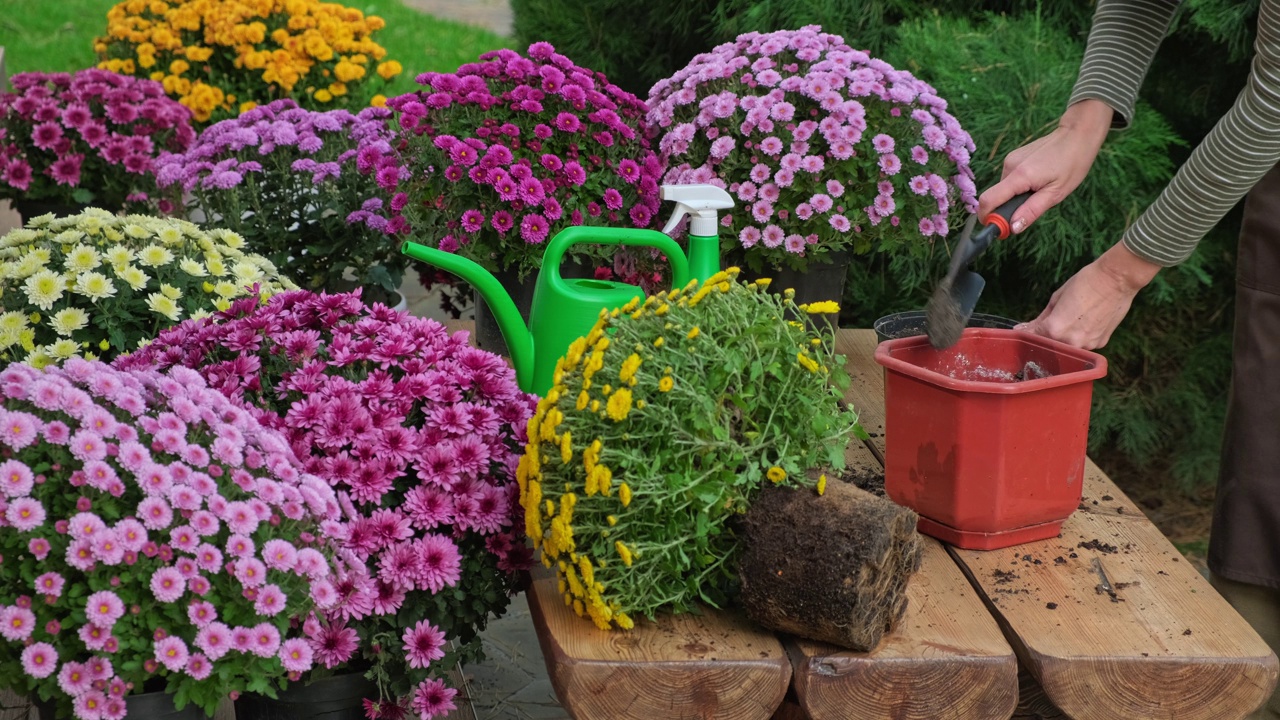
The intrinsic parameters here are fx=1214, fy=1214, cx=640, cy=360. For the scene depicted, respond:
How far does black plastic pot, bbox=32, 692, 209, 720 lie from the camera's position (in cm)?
129

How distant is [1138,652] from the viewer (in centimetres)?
129

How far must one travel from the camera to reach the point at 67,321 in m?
1.92

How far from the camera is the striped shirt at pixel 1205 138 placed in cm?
151

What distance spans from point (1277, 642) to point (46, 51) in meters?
7.26

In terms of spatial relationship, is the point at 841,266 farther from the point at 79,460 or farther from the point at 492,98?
the point at 79,460

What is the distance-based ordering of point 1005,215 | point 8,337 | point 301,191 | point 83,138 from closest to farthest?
point 1005,215 → point 8,337 → point 301,191 → point 83,138

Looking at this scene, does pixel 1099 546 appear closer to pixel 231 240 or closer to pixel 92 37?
pixel 231 240

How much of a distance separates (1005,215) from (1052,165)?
11 centimetres

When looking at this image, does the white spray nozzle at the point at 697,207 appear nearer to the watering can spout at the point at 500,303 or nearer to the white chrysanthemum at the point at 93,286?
the watering can spout at the point at 500,303

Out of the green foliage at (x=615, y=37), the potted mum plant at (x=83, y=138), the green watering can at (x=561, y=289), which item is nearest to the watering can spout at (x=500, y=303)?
the green watering can at (x=561, y=289)

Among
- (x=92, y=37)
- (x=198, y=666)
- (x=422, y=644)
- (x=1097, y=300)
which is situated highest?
(x=1097, y=300)

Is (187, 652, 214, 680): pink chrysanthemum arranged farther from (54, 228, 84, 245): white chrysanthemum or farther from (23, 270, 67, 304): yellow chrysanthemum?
(54, 228, 84, 245): white chrysanthemum

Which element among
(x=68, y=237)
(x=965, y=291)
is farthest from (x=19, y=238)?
(x=965, y=291)

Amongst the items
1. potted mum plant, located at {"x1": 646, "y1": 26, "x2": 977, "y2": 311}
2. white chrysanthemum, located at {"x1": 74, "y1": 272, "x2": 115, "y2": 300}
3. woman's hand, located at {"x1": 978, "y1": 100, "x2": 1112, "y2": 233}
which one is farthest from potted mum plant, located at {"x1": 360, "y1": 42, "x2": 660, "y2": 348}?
woman's hand, located at {"x1": 978, "y1": 100, "x2": 1112, "y2": 233}
